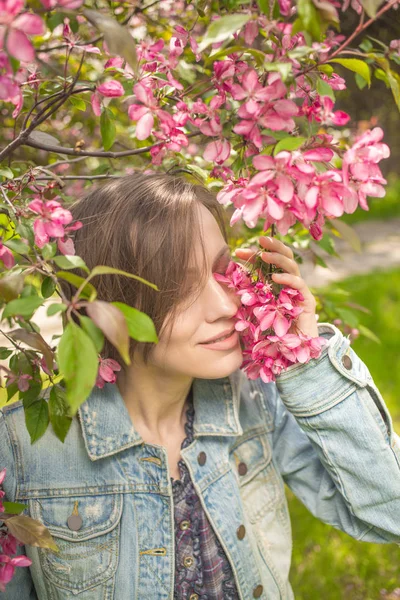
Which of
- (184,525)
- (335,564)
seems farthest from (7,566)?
(335,564)

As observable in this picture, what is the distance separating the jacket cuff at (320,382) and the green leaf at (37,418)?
48 centimetres

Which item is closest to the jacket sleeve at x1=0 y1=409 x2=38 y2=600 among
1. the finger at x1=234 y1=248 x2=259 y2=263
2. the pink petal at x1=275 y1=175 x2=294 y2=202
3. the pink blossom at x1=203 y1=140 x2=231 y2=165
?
the finger at x1=234 y1=248 x2=259 y2=263

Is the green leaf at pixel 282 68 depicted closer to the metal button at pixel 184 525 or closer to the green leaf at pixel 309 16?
the green leaf at pixel 309 16

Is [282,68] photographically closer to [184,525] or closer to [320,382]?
[320,382]

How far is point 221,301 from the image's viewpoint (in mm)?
1191

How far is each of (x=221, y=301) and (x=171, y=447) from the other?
1.42 ft

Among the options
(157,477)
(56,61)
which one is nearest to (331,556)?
(157,477)

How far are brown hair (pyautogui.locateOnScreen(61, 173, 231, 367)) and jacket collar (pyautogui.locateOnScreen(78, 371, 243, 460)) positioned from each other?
112mm

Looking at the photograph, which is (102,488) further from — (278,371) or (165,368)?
(278,371)

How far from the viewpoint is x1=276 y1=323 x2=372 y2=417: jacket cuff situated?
3.99 feet

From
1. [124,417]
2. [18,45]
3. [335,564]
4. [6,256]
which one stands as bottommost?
[335,564]

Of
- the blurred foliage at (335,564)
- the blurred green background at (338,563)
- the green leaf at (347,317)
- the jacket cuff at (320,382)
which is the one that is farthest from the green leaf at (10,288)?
the blurred foliage at (335,564)

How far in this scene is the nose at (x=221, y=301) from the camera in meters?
1.19

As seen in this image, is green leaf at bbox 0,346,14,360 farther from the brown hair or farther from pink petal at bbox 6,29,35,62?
pink petal at bbox 6,29,35,62
